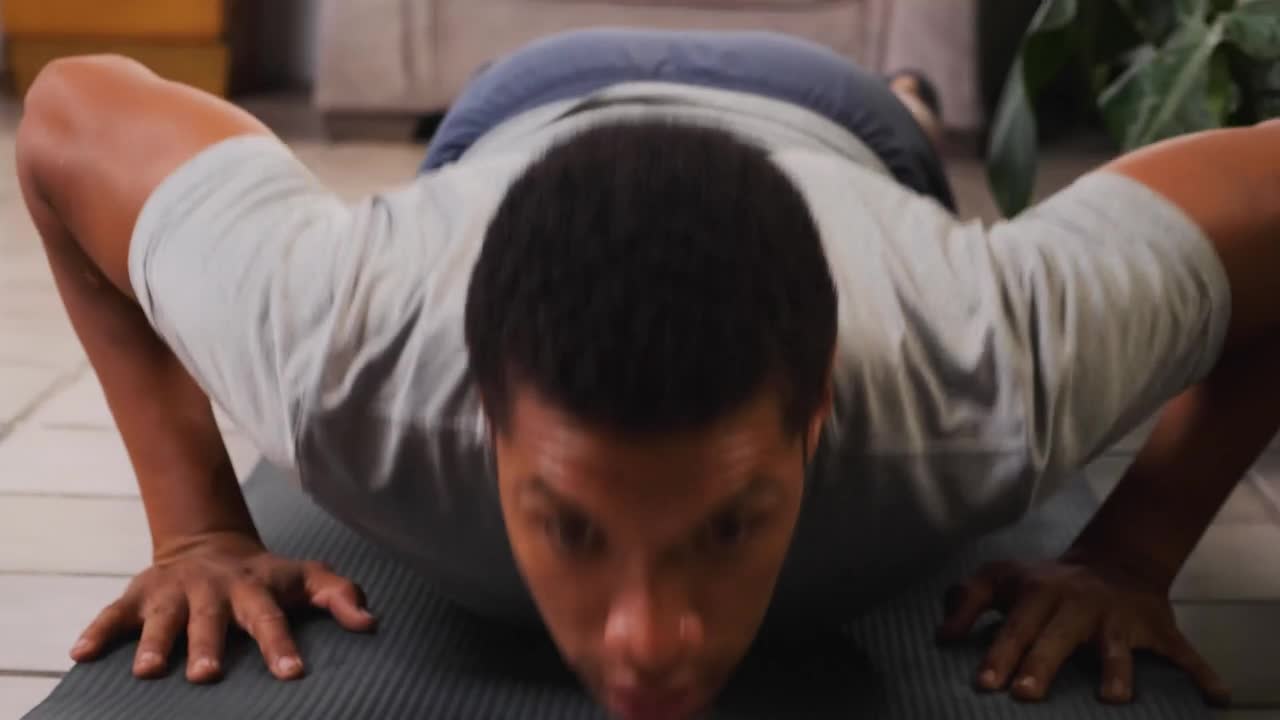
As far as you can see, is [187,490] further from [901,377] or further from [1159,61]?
[1159,61]

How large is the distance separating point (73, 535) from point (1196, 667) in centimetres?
76

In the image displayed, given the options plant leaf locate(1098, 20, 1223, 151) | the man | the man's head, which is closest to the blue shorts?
the man

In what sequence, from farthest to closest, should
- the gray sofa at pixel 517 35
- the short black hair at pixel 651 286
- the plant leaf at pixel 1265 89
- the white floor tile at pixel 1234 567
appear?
the gray sofa at pixel 517 35
the plant leaf at pixel 1265 89
the white floor tile at pixel 1234 567
the short black hair at pixel 651 286

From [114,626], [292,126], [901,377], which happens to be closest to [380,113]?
[292,126]

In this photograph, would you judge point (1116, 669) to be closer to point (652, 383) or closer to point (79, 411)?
point (652, 383)

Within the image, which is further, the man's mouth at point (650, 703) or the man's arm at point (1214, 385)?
the man's arm at point (1214, 385)

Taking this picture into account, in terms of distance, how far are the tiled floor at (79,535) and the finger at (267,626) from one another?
121 mm

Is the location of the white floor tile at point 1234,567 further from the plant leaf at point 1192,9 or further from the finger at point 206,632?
the finger at point 206,632

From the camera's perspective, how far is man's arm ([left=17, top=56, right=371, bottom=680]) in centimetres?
75

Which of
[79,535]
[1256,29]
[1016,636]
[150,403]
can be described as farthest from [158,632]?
[1256,29]

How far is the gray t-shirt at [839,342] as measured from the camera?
2.10 ft

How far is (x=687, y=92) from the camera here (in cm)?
95

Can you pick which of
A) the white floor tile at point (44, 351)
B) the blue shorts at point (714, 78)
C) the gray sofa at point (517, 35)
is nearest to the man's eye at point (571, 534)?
the blue shorts at point (714, 78)

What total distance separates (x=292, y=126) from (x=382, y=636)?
1.94 metres
